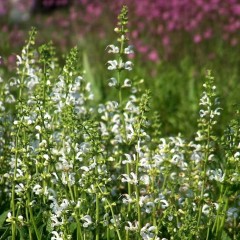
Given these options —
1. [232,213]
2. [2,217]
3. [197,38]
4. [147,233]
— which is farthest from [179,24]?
[147,233]

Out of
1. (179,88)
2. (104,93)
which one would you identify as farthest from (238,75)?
(104,93)

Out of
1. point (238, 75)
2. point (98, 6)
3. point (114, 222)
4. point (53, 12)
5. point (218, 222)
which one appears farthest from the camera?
point (53, 12)

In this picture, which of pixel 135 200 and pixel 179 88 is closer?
pixel 135 200

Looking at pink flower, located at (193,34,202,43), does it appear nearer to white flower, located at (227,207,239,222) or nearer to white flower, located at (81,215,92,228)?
white flower, located at (227,207,239,222)

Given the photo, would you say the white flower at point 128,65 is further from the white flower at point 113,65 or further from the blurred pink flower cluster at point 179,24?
the blurred pink flower cluster at point 179,24

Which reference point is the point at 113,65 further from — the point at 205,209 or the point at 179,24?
the point at 179,24

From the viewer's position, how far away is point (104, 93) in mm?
7035

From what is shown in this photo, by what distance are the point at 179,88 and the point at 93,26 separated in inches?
187

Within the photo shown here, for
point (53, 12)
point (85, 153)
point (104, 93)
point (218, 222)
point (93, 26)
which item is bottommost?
point (218, 222)

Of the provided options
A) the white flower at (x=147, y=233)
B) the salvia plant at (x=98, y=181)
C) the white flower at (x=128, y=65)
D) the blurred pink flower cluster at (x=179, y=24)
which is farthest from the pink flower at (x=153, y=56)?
the white flower at (x=147, y=233)

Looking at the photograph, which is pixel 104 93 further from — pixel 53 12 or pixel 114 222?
pixel 53 12

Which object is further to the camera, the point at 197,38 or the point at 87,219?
the point at 197,38

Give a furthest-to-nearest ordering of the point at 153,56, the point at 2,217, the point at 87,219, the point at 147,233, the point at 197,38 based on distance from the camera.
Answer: the point at 153,56 < the point at 197,38 < the point at 2,217 < the point at 147,233 < the point at 87,219

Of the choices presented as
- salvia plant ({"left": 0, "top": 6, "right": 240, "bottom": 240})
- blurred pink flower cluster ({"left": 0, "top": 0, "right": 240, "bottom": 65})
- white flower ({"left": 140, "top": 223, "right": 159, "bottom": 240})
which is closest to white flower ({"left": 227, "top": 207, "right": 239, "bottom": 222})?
salvia plant ({"left": 0, "top": 6, "right": 240, "bottom": 240})
